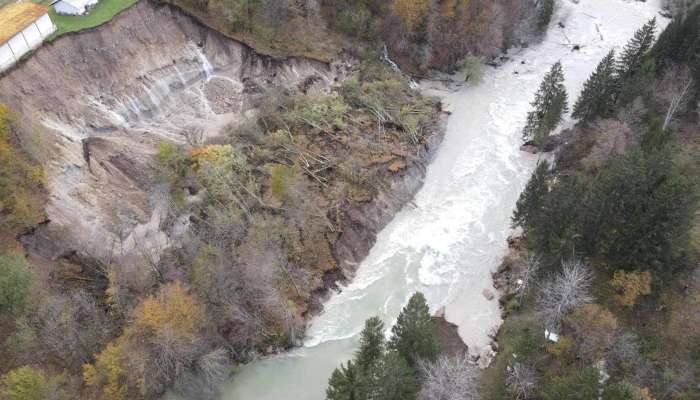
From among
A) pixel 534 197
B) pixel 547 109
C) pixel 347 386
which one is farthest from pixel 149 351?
pixel 547 109

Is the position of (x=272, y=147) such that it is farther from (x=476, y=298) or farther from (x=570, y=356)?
(x=570, y=356)

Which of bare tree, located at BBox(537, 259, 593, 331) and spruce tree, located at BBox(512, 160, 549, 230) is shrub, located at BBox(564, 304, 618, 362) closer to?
bare tree, located at BBox(537, 259, 593, 331)

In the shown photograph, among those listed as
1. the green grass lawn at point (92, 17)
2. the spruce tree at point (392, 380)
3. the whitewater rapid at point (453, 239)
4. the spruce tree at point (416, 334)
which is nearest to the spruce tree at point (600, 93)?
the whitewater rapid at point (453, 239)

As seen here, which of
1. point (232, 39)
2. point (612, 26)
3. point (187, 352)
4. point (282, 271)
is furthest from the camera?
point (612, 26)

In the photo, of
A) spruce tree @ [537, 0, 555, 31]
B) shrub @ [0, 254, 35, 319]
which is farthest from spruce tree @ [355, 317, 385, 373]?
spruce tree @ [537, 0, 555, 31]

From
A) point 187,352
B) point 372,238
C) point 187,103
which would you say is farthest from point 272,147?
point 187,352

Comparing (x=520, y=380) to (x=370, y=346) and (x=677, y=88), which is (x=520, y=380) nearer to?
(x=370, y=346)
